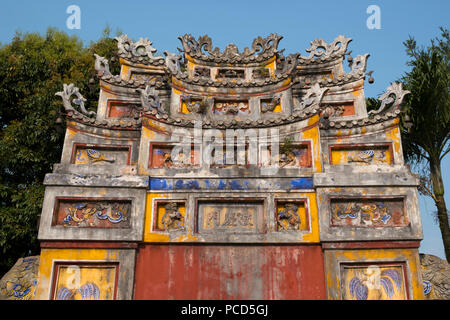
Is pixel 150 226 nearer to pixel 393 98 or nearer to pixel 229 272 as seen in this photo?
pixel 229 272

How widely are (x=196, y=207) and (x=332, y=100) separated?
5315 millimetres

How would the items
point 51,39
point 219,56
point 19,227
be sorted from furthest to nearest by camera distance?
point 51,39, point 219,56, point 19,227

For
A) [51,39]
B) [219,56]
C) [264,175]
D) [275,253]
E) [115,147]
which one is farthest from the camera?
[51,39]

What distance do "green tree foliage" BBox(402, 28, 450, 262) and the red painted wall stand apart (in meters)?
5.92

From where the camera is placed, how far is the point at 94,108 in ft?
51.3

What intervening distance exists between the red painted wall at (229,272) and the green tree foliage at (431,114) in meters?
5.92

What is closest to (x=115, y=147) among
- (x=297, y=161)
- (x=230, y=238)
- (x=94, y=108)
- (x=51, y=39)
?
(x=230, y=238)

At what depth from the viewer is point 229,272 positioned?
9211mm

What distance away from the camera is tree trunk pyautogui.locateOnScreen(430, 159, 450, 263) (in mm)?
12469

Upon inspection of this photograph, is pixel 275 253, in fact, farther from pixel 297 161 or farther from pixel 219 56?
pixel 219 56

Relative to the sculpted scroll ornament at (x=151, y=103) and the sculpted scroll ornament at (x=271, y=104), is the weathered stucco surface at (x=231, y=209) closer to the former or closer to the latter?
the sculpted scroll ornament at (x=151, y=103)

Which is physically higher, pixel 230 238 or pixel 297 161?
pixel 297 161

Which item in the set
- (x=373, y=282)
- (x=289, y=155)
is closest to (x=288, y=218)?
(x=289, y=155)

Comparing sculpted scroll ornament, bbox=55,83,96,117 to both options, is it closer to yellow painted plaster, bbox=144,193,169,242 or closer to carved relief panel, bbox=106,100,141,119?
carved relief panel, bbox=106,100,141,119
